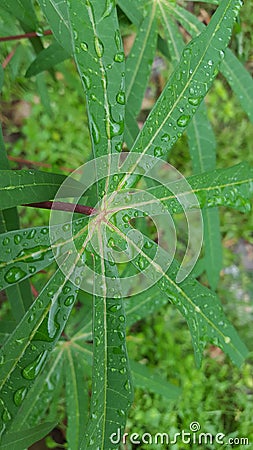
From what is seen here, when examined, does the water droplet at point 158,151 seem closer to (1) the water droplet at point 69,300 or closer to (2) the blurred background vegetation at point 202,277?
(1) the water droplet at point 69,300

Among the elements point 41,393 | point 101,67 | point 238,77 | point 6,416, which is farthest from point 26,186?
point 41,393

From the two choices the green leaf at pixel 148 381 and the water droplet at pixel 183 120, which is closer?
the water droplet at pixel 183 120

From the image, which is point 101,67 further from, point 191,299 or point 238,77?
point 238,77

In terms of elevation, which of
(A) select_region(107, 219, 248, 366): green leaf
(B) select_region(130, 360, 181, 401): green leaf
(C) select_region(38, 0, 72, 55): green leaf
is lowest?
(B) select_region(130, 360, 181, 401): green leaf

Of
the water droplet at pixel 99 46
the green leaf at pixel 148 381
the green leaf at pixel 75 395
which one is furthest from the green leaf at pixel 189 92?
the green leaf at pixel 148 381

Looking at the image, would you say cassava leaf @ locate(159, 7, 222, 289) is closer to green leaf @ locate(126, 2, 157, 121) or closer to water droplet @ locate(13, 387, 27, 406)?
green leaf @ locate(126, 2, 157, 121)

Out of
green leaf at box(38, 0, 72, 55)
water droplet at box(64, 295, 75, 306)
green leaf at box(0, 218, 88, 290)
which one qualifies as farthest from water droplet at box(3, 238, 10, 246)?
green leaf at box(38, 0, 72, 55)
